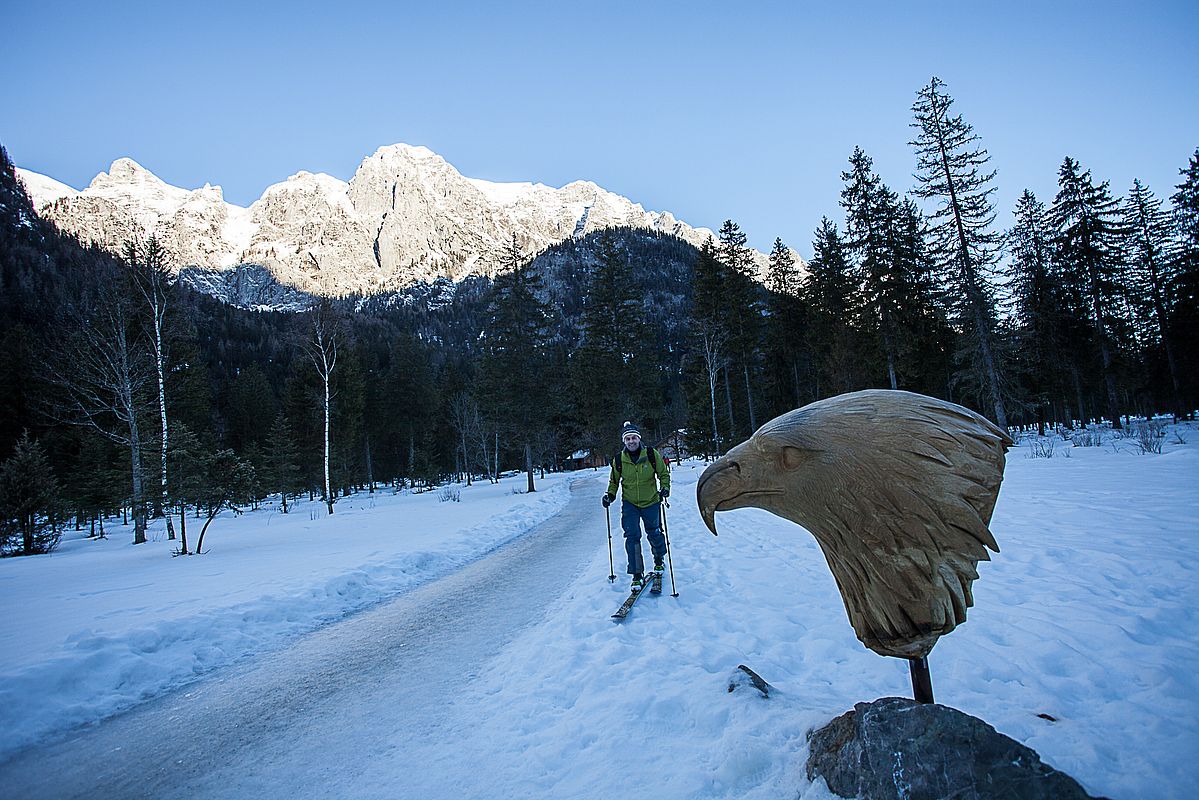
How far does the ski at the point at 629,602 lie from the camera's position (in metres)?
4.89

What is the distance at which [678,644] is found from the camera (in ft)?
13.4

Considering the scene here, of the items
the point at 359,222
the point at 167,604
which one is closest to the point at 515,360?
the point at 167,604

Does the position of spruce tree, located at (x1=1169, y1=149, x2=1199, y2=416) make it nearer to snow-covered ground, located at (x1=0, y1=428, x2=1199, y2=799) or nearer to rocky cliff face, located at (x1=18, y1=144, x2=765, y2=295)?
snow-covered ground, located at (x1=0, y1=428, x2=1199, y2=799)

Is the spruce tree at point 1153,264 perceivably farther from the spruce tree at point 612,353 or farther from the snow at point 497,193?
the snow at point 497,193

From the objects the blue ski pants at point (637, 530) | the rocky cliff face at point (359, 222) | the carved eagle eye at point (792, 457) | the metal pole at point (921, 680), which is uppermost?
the rocky cliff face at point (359, 222)

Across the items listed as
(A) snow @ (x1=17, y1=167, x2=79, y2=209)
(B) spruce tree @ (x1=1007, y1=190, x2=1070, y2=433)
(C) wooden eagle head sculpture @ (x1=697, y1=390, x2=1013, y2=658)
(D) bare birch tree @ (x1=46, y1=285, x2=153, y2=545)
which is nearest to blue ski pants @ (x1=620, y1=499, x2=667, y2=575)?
(C) wooden eagle head sculpture @ (x1=697, y1=390, x2=1013, y2=658)

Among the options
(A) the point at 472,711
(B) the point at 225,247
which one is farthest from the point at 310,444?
(B) the point at 225,247

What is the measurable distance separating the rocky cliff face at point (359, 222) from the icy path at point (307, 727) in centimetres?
14364

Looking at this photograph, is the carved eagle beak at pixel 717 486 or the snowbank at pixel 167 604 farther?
the snowbank at pixel 167 604

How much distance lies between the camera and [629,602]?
5.20 m

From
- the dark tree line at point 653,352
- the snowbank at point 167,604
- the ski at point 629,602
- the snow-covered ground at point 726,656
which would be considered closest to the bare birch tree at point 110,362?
the dark tree line at point 653,352

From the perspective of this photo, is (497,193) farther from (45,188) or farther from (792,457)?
(792,457)

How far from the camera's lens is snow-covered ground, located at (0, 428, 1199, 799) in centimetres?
220

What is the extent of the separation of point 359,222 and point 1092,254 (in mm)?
182565
